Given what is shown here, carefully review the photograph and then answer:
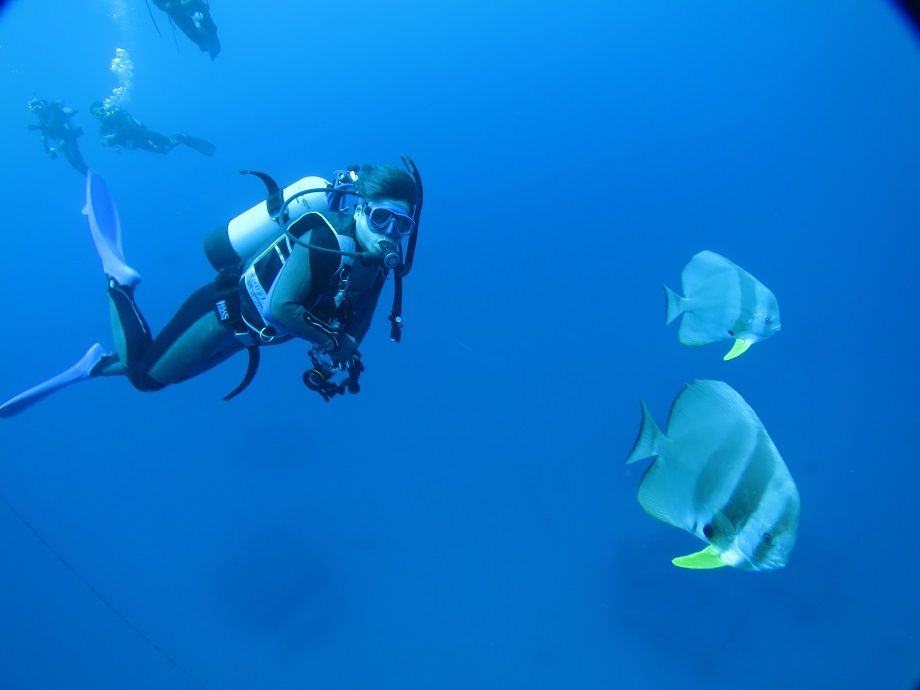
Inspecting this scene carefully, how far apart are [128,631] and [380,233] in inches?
596

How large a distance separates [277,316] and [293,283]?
0.27 metres

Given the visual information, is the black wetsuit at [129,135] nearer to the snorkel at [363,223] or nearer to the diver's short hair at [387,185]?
the snorkel at [363,223]

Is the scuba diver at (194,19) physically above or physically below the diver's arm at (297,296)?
above

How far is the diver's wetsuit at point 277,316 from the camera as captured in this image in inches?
143

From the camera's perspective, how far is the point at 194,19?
958cm

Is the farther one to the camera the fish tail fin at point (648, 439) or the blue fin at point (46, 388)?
the blue fin at point (46, 388)

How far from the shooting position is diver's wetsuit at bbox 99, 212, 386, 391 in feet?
12.0

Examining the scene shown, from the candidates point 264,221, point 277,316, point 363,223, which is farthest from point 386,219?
point 264,221

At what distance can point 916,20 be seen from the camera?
7.76 feet

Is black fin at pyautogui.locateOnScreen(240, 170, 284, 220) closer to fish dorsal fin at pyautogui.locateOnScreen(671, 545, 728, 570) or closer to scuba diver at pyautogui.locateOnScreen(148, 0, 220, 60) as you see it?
fish dorsal fin at pyautogui.locateOnScreen(671, 545, 728, 570)

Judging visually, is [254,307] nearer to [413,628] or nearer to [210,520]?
[413,628]

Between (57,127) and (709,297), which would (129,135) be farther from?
(709,297)

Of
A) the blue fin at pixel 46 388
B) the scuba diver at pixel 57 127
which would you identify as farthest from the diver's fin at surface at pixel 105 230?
the scuba diver at pixel 57 127

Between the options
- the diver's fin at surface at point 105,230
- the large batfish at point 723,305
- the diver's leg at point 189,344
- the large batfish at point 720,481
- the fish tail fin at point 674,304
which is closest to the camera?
the large batfish at point 720,481
